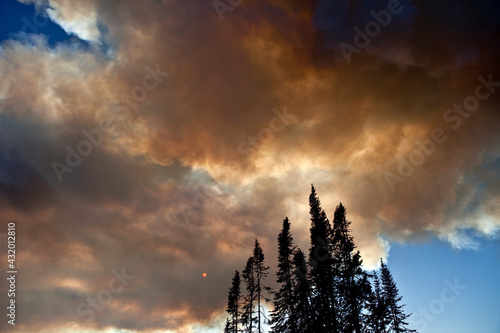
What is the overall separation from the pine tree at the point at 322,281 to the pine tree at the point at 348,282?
0.78 meters

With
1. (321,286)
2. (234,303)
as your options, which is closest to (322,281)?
(321,286)

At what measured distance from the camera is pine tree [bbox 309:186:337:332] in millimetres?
26375

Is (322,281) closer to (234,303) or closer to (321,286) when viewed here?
(321,286)

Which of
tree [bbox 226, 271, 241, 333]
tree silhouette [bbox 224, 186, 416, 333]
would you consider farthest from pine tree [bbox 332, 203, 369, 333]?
tree [bbox 226, 271, 241, 333]

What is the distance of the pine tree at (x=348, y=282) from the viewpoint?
26250mm

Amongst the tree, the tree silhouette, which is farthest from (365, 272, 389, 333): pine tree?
the tree

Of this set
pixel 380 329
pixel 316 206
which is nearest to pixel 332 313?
pixel 316 206

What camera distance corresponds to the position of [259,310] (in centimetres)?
3406

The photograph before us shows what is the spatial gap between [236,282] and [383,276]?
81.7 feet

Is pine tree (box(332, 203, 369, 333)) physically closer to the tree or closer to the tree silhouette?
the tree silhouette

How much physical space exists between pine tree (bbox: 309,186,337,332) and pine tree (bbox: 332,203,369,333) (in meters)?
0.78

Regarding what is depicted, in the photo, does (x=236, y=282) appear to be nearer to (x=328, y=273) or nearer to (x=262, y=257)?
(x=262, y=257)

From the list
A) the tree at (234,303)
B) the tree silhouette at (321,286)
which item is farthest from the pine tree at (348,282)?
the tree at (234,303)

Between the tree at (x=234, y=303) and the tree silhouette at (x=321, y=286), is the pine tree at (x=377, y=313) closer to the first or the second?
the tree silhouette at (x=321, y=286)
